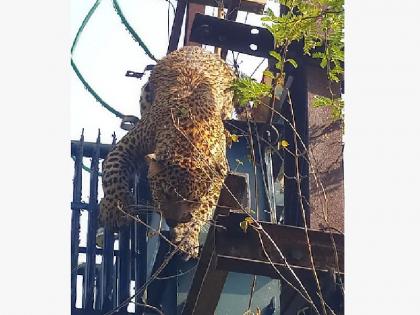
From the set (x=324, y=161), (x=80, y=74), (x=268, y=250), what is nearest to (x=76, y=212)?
(x=80, y=74)

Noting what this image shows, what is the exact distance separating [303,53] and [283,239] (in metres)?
1.20

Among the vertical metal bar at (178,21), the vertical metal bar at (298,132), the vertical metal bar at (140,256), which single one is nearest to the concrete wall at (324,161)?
the vertical metal bar at (298,132)

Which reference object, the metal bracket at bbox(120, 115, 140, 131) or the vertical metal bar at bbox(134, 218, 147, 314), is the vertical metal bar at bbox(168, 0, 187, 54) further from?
the vertical metal bar at bbox(134, 218, 147, 314)

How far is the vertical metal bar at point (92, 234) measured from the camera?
229 inches

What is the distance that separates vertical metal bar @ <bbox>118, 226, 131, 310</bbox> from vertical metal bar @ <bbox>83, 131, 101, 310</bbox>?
0.18 metres

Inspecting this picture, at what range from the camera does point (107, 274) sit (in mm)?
5941

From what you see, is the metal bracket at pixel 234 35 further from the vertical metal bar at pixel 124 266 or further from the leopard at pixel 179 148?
the vertical metal bar at pixel 124 266

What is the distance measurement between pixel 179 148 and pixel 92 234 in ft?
2.70

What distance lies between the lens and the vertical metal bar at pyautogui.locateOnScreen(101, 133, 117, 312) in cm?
584

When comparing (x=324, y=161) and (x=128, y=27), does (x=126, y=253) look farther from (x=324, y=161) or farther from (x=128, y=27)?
(x=324, y=161)

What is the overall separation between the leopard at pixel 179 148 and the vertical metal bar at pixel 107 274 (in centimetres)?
19

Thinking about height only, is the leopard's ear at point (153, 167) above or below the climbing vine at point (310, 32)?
below
